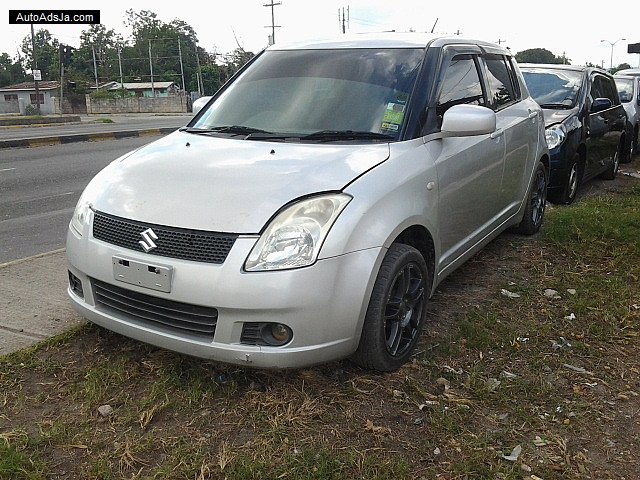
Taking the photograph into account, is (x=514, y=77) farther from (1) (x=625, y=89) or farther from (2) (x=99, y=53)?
(2) (x=99, y=53)

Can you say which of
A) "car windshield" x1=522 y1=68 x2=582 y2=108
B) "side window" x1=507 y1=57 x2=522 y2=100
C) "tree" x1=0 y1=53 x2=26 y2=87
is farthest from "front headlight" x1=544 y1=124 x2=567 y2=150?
"tree" x1=0 y1=53 x2=26 y2=87

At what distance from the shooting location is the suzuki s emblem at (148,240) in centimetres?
280

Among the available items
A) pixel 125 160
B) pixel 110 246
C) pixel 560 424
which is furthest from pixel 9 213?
pixel 560 424

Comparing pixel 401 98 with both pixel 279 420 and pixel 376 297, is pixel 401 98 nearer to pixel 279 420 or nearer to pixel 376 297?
Answer: pixel 376 297

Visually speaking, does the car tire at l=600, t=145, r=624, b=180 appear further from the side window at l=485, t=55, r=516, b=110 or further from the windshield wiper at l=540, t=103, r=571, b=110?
the side window at l=485, t=55, r=516, b=110

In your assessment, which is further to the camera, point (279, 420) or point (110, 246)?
point (110, 246)

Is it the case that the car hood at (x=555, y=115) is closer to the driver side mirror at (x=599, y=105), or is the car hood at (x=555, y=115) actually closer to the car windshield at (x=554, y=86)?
the car windshield at (x=554, y=86)

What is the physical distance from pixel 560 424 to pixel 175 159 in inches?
88.8

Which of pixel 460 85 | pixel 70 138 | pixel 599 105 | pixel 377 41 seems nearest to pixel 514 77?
pixel 460 85

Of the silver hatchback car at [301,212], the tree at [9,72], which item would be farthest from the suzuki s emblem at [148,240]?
the tree at [9,72]

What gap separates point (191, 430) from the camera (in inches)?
106

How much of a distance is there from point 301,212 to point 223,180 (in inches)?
17.4

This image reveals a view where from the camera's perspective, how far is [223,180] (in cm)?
298

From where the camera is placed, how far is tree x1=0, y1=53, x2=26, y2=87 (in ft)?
317
